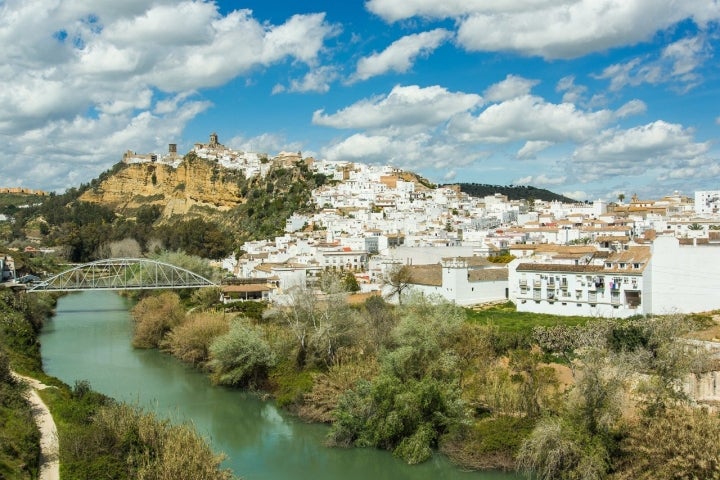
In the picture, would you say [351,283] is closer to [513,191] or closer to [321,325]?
[321,325]

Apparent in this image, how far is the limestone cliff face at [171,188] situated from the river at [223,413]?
160 feet

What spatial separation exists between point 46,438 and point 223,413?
6.52 metres

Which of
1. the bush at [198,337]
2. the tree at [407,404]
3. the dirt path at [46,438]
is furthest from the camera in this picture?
the bush at [198,337]

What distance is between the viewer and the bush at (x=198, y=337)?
2355 cm

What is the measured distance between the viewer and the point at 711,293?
75.8ft

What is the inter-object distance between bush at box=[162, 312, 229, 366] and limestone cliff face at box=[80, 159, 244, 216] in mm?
55240

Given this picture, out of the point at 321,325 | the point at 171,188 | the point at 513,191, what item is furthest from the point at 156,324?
the point at 513,191

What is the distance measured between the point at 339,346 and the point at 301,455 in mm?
4955

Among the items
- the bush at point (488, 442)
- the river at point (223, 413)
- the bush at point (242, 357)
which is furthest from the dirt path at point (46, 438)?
the bush at point (488, 442)

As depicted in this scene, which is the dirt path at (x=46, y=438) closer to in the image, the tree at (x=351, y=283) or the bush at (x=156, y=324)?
the bush at (x=156, y=324)

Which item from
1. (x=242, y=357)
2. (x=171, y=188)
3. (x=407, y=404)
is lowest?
(x=407, y=404)

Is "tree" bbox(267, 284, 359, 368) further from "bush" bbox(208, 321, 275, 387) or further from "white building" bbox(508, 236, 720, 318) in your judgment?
"white building" bbox(508, 236, 720, 318)

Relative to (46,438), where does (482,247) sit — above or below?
above

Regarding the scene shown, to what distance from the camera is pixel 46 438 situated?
42.7 feet
